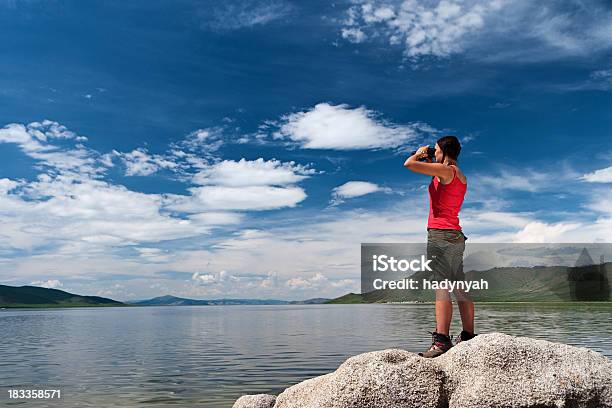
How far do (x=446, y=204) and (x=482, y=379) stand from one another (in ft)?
9.84

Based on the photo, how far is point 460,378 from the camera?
803 centimetres

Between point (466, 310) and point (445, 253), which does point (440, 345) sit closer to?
point (466, 310)

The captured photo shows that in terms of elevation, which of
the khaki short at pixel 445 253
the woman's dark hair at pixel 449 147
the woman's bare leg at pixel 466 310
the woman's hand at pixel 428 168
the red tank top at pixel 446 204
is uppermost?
the woman's dark hair at pixel 449 147

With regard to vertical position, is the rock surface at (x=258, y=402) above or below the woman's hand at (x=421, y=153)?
below

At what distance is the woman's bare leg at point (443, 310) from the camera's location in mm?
9117

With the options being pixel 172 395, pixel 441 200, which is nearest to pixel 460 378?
pixel 441 200

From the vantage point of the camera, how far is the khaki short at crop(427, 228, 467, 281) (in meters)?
9.49

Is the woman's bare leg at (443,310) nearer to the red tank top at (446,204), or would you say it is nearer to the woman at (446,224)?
the woman at (446,224)

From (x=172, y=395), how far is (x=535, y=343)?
14683 mm

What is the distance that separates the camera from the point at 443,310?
9094 mm

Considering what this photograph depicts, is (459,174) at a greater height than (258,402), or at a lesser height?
greater

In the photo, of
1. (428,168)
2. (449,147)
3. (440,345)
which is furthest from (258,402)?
(449,147)

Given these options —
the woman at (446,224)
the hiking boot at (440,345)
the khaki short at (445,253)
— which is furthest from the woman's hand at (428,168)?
the hiking boot at (440,345)

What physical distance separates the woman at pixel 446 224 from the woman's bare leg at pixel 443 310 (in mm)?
17
